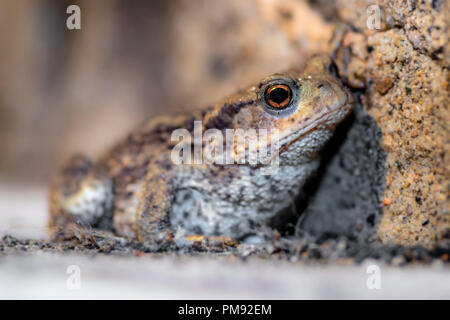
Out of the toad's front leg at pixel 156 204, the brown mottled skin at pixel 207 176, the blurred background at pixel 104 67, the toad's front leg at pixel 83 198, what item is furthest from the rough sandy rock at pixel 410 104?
the toad's front leg at pixel 83 198

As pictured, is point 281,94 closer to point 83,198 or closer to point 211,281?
point 211,281

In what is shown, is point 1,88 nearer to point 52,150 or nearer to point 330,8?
point 52,150

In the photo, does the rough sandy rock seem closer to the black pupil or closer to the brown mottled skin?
the brown mottled skin

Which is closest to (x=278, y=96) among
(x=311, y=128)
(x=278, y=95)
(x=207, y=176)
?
(x=278, y=95)

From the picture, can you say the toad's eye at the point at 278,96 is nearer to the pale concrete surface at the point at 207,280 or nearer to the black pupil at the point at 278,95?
the black pupil at the point at 278,95

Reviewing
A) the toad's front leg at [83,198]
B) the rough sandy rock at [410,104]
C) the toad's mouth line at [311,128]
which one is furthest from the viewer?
the toad's front leg at [83,198]

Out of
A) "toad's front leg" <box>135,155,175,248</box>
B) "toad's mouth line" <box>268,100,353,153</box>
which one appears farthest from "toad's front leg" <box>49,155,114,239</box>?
"toad's mouth line" <box>268,100,353,153</box>

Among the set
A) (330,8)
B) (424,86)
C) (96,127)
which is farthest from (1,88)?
(424,86)
